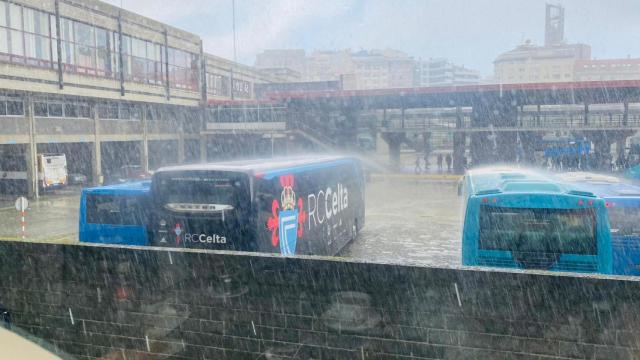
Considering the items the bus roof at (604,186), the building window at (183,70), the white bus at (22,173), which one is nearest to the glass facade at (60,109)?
the white bus at (22,173)

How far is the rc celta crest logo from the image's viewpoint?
10016 mm

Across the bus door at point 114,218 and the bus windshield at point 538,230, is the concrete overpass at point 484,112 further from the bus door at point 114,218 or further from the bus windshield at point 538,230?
the bus windshield at point 538,230

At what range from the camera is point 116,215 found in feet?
40.1

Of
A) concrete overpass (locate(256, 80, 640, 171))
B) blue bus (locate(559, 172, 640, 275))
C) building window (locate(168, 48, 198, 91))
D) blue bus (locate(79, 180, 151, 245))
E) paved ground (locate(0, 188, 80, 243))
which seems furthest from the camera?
building window (locate(168, 48, 198, 91))

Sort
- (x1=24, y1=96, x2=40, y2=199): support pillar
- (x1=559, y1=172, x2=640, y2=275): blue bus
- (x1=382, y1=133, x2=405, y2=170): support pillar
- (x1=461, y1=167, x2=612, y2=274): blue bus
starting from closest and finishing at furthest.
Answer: (x1=461, y1=167, x2=612, y2=274): blue bus < (x1=559, y1=172, x2=640, y2=275): blue bus < (x1=24, y1=96, x2=40, y2=199): support pillar < (x1=382, y1=133, x2=405, y2=170): support pillar

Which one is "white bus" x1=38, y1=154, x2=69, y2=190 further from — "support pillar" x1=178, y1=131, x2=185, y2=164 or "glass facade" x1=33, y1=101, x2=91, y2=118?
"support pillar" x1=178, y1=131, x2=185, y2=164

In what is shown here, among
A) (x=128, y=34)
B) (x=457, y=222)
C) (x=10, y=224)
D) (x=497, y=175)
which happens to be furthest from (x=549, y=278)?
(x=128, y=34)

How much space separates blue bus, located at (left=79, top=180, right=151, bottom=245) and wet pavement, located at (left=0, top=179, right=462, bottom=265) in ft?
5.34

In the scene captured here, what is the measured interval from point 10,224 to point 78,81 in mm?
14419

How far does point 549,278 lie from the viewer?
5082 millimetres

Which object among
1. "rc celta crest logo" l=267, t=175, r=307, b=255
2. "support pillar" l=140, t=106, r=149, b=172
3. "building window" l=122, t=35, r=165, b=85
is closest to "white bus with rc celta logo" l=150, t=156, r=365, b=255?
"rc celta crest logo" l=267, t=175, r=307, b=255

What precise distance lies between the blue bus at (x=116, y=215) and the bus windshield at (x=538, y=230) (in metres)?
7.48

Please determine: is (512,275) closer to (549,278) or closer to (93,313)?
(549,278)

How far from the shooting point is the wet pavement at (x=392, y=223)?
16203mm
